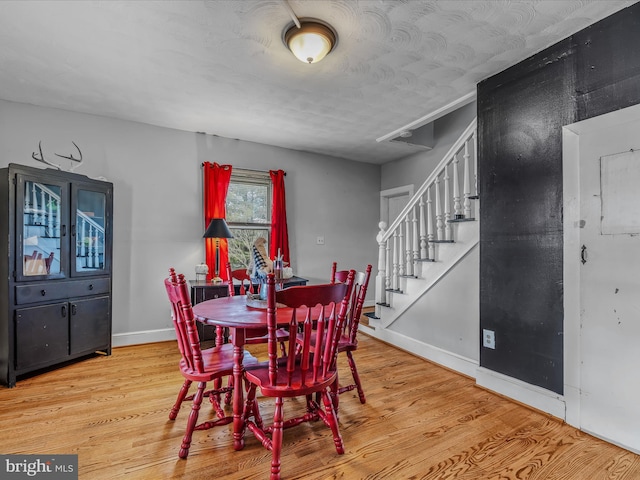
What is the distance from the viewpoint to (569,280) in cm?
209

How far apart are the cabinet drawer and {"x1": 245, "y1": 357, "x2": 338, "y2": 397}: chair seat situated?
88.1 inches

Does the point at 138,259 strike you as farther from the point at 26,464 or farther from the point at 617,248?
the point at 617,248

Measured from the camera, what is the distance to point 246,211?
4.38m

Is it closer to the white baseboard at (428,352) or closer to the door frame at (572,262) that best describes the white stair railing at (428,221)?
the white baseboard at (428,352)

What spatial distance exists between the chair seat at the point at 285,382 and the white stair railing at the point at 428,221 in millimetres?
2010

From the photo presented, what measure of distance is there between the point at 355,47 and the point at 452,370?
276 centimetres

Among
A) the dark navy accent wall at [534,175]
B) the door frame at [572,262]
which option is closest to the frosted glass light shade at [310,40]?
the dark navy accent wall at [534,175]

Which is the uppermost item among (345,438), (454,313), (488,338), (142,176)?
(142,176)

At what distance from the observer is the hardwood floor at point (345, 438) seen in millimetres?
1616

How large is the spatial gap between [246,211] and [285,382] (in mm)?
3086

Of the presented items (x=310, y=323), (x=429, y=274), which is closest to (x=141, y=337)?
(x=310, y=323)

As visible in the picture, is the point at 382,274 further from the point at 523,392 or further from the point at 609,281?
the point at 609,281

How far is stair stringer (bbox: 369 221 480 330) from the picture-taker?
2878mm

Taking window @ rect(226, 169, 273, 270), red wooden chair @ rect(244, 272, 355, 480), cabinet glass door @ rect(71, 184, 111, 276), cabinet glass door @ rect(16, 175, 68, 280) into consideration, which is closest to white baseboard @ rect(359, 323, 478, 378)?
red wooden chair @ rect(244, 272, 355, 480)
